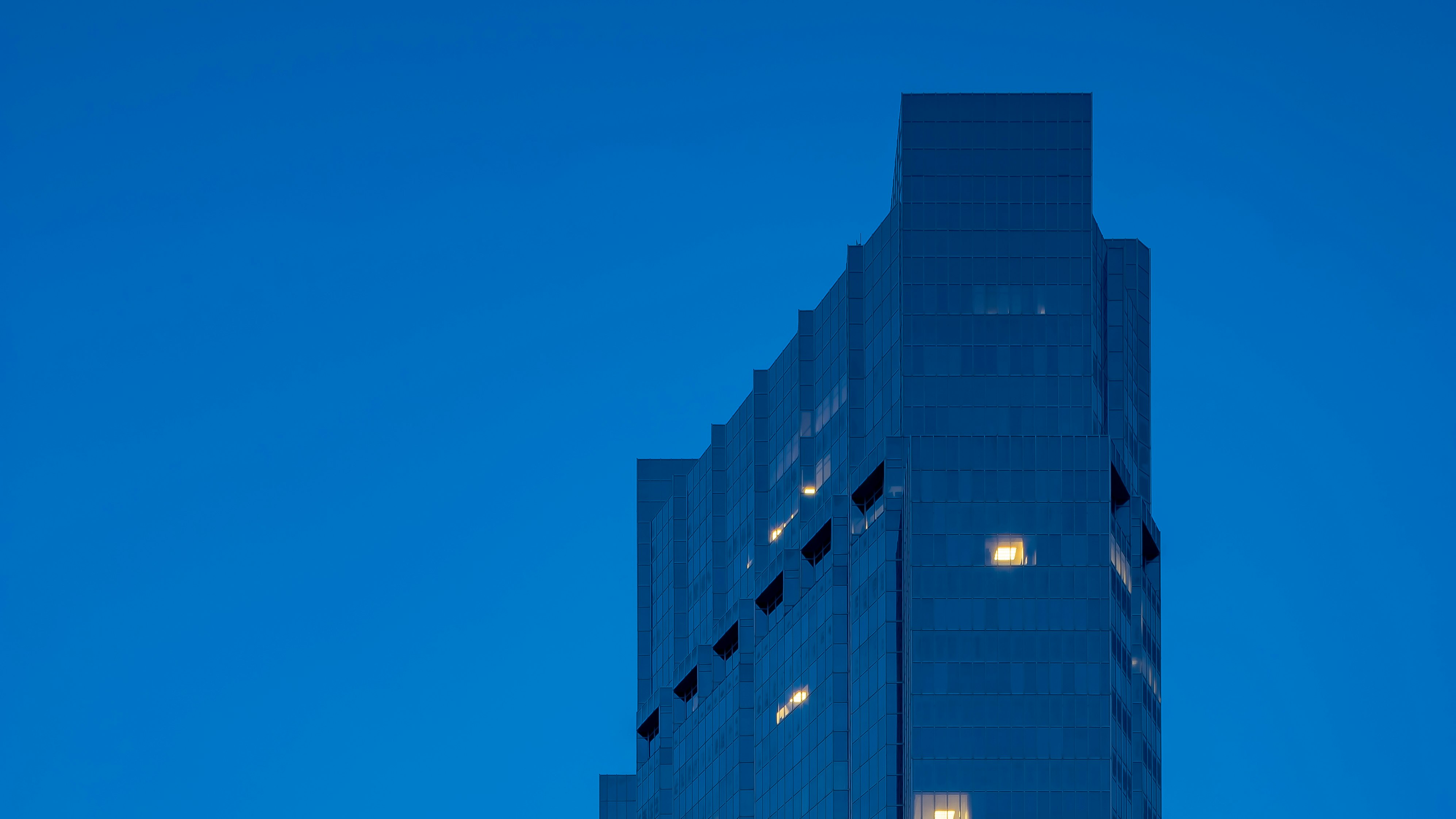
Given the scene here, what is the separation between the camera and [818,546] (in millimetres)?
182875

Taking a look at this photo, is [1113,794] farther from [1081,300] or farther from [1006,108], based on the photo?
[1006,108]

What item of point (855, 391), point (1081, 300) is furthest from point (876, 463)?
point (1081, 300)

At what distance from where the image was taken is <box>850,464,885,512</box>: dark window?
16950 centimetres

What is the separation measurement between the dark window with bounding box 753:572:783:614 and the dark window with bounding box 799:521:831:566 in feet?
17.0

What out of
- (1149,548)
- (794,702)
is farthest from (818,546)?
(1149,548)

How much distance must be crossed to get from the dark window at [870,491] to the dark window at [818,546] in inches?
232

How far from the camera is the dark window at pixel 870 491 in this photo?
170 meters

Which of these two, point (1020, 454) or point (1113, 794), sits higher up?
point (1020, 454)

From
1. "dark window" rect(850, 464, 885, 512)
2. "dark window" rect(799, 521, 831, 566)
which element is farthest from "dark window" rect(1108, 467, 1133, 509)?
"dark window" rect(799, 521, 831, 566)

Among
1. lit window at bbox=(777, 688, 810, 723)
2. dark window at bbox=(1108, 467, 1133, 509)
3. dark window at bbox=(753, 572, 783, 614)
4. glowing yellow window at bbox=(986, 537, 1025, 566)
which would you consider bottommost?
lit window at bbox=(777, 688, 810, 723)

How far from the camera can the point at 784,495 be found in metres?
192

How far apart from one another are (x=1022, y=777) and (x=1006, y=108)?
51057 millimetres

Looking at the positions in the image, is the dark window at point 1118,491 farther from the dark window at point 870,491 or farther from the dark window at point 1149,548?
the dark window at point 870,491

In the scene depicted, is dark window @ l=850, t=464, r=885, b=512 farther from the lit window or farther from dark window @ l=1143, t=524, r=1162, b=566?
dark window @ l=1143, t=524, r=1162, b=566
